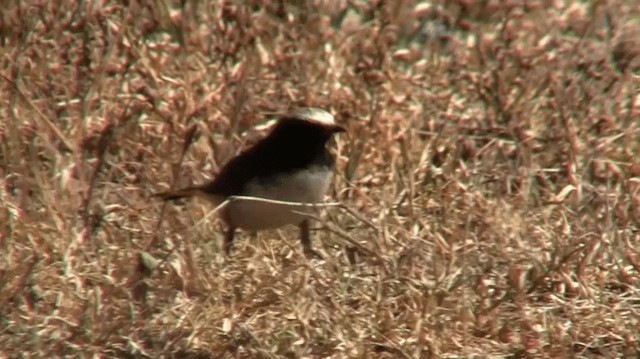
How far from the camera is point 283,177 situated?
20.4 ft

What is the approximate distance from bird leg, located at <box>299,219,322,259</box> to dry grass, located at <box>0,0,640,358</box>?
57mm

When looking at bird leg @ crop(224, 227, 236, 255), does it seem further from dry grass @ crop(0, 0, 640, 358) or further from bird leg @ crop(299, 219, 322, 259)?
bird leg @ crop(299, 219, 322, 259)

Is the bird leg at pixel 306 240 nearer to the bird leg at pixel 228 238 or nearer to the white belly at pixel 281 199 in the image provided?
the white belly at pixel 281 199

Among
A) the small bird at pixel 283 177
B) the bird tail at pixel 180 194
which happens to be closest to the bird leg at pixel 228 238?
the small bird at pixel 283 177

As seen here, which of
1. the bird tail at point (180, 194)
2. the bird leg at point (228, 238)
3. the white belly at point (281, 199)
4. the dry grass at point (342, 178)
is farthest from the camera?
the bird tail at point (180, 194)

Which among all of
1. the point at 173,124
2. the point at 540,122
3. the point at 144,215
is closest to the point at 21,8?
the point at 173,124

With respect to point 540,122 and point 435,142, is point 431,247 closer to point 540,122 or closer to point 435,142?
point 435,142

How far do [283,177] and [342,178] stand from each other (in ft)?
2.17

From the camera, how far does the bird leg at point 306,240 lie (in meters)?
6.20

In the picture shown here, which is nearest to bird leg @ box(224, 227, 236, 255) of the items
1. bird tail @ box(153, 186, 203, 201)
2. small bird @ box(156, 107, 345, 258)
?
small bird @ box(156, 107, 345, 258)

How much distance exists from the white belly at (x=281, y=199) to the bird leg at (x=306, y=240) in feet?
0.24

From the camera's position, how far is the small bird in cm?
615

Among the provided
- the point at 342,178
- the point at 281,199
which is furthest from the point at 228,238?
the point at 342,178

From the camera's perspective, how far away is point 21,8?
745 cm
